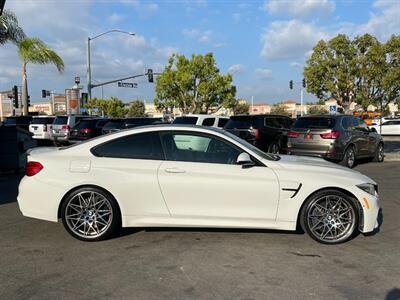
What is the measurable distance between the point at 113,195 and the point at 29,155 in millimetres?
1443

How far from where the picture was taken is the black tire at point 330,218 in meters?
5.61

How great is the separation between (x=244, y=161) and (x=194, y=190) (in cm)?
72

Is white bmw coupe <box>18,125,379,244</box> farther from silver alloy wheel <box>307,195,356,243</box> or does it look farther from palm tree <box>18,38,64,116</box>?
palm tree <box>18,38,64,116</box>

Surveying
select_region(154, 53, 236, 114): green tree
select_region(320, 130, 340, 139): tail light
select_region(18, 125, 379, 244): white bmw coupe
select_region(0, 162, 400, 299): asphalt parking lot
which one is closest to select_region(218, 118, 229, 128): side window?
select_region(320, 130, 340, 139): tail light

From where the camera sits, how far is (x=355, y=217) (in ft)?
18.5

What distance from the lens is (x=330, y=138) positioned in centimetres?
1291

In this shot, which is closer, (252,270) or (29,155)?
(252,270)

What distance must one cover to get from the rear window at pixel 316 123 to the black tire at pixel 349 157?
98 cm

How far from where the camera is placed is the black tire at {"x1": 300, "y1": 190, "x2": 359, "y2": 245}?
5.61 m

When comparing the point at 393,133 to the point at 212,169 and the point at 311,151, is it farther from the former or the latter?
the point at 212,169

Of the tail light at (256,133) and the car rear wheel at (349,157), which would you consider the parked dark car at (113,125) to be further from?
the car rear wheel at (349,157)

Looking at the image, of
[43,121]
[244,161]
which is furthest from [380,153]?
[43,121]

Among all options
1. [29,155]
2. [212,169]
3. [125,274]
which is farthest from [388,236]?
[29,155]

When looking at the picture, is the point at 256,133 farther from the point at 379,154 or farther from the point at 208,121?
the point at 379,154
